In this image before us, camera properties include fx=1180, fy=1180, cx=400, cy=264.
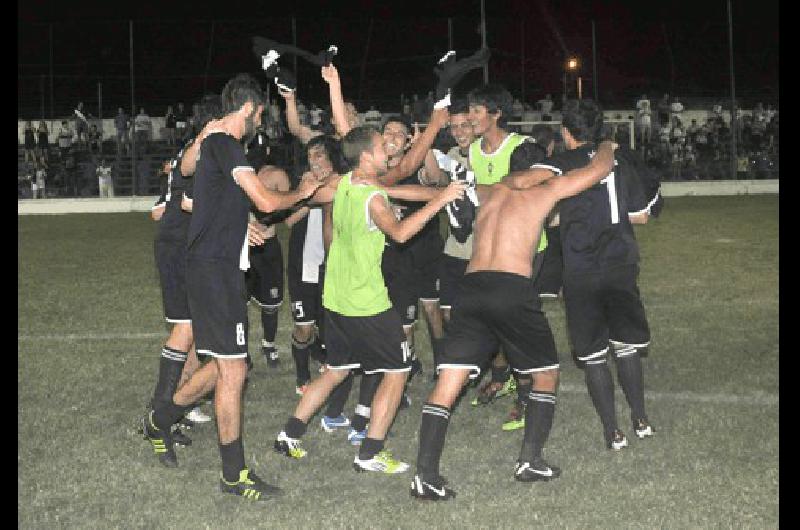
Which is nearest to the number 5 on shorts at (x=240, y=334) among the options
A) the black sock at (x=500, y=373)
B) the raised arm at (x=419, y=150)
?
the raised arm at (x=419, y=150)

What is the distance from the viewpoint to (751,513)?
242 inches

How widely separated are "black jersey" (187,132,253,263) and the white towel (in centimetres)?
256

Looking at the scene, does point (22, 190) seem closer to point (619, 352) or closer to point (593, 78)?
A: point (593, 78)

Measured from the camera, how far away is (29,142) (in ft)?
107

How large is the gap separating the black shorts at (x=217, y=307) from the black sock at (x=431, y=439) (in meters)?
1.13

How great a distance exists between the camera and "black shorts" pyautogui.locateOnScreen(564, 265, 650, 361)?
7645mm

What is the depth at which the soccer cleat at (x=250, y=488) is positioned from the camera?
21.6 ft

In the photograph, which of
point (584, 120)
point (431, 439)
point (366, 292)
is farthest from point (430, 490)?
point (584, 120)

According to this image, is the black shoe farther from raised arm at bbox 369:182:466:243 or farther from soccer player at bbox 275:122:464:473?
raised arm at bbox 369:182:466:243

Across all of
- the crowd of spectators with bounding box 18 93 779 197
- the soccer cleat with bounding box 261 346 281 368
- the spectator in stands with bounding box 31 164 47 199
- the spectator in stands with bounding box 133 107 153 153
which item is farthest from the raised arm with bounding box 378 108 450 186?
the spectator in stands with bounding box 31 164 47 199

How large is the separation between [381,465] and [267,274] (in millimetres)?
3727

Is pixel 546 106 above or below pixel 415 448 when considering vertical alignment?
above

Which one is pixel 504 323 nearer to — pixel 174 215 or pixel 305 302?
pixel 174 215

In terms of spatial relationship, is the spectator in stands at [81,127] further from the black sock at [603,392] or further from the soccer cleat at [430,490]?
the soccer cleat at [430,490]
